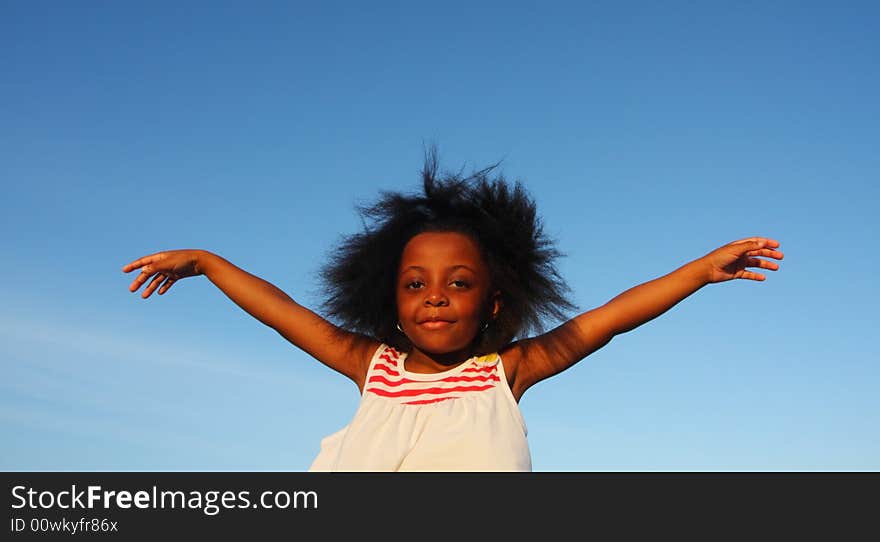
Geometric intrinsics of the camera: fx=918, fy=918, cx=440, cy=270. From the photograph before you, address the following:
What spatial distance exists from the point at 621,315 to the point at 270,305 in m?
1.83

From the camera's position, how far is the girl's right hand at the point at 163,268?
4832 mm

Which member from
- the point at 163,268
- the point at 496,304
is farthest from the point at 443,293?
the point at 163,268

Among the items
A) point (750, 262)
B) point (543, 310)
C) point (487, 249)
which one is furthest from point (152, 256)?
point (750, 262)

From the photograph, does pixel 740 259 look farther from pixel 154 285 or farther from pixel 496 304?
pixel 154 285

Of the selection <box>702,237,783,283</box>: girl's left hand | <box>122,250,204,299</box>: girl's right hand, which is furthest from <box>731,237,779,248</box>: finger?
<box>122,250,204,299</box>: girl's right hand

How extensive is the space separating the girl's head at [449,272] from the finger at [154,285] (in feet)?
2.89

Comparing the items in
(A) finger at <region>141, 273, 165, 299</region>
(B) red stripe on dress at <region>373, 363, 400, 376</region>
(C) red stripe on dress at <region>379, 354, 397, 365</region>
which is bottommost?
(B) red stripe on dress at <region>373, 363, 400, 376</region>

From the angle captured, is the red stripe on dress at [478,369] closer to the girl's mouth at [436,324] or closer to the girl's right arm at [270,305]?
the girl's mouth at [436,324]

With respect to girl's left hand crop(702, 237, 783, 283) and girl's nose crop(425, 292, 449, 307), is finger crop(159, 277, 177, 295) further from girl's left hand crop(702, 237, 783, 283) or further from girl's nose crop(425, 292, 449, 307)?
girl's left hand crop(702, 237, 783, 283)

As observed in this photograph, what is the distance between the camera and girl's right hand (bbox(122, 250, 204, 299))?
4.83 metres

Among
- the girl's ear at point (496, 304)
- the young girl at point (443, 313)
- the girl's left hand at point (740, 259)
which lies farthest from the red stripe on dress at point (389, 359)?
the girl's left hand at point (740, 259)

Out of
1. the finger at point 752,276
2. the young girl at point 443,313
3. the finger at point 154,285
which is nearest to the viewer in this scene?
the young girl at point 443,313
